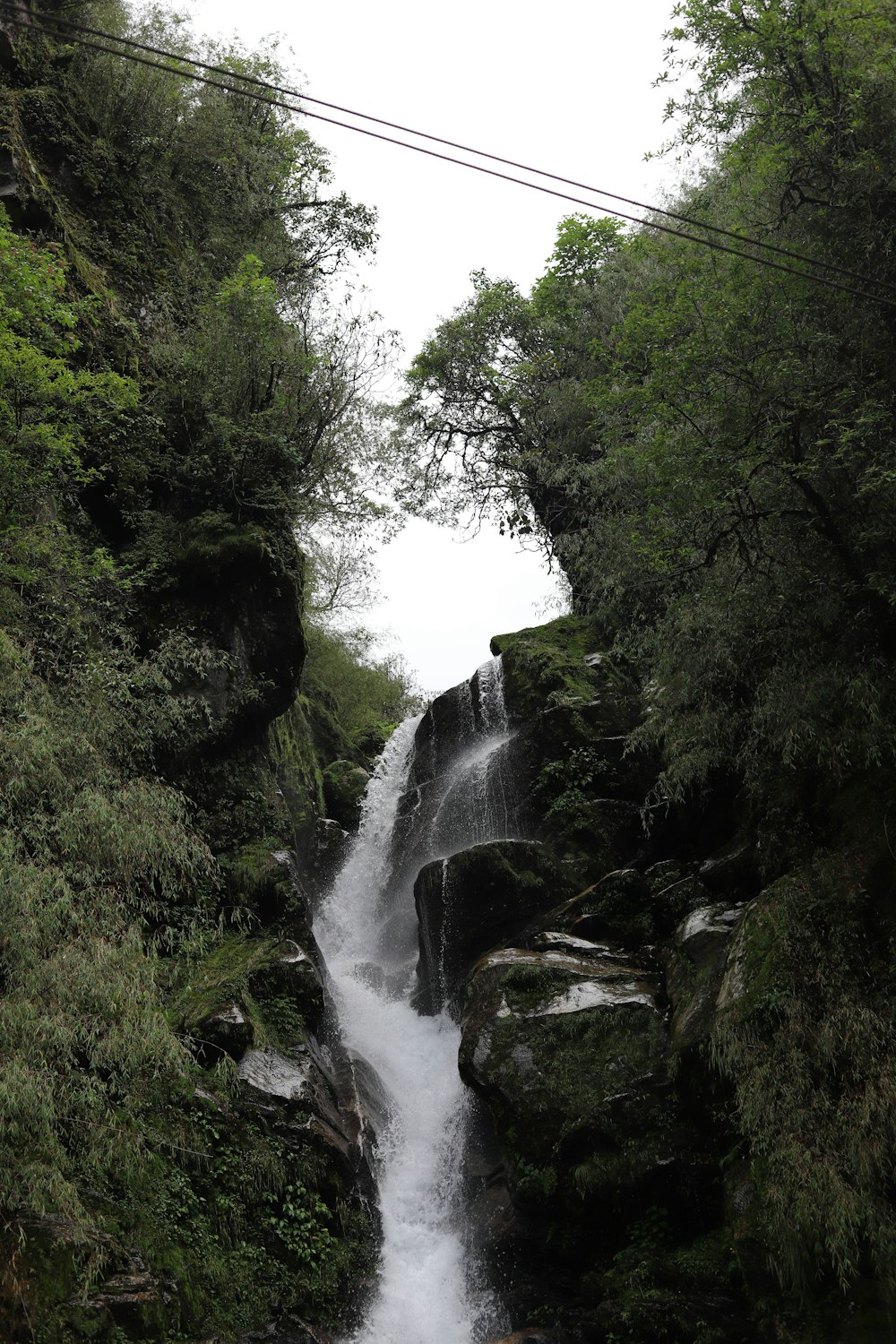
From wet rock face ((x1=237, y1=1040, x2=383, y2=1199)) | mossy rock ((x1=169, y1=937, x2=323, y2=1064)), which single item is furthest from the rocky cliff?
mossy rock ((x1=169, y1=937, x2=323, y2=1064))

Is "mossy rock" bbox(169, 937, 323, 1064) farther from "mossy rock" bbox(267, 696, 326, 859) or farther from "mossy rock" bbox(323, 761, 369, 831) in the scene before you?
"mossy rock" bbox(323, 761, 369, 831)

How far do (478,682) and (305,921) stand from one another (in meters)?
7.26

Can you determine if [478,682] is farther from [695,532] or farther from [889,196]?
[889,196]

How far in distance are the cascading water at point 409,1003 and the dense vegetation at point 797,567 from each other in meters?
3.95

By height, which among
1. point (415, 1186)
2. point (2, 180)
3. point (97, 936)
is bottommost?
point (415, 1186)

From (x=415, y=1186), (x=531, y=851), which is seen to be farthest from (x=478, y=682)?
(x=415, y=1186)

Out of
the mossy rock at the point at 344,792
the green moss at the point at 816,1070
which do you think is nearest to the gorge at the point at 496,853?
the green moss at the point at 816,1070

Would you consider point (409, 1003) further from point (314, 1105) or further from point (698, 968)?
point (698, 968)

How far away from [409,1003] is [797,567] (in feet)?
30.7

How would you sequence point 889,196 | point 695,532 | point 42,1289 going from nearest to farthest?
point 42,1289, point 889,196, point 695,532

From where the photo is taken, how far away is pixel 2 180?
14430 millimetres

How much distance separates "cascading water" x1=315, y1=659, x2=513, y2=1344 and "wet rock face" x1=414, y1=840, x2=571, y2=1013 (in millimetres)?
786

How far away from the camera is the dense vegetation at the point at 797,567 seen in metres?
7.02

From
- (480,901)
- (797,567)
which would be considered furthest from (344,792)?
(797,567)
